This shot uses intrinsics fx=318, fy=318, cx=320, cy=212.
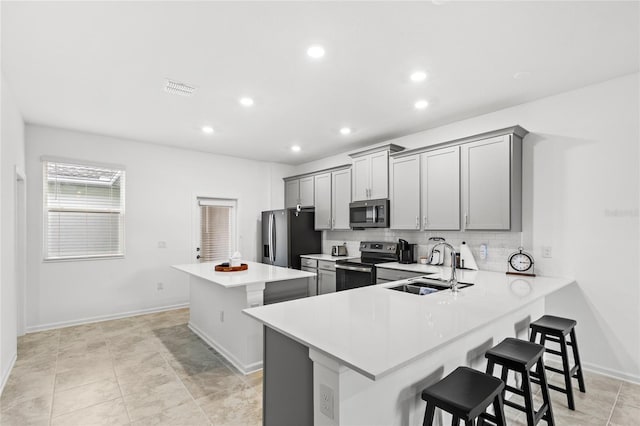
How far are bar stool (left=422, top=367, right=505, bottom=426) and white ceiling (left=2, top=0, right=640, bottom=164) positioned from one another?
2134 millimetres

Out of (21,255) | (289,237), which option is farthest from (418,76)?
(21,255)

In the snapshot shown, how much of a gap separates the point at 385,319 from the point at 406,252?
270 cm

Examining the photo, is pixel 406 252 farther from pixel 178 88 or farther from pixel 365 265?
pixel 178 88

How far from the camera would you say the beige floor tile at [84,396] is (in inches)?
96.1

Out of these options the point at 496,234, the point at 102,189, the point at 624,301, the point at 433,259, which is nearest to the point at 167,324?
the point at 102,189

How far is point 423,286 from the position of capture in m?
2.84

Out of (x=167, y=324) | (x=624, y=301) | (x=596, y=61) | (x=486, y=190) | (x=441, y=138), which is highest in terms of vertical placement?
(x=596, y=61)

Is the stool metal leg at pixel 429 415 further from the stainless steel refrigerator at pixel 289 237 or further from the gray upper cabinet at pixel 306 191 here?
the gray upper cabinet at pixel 306 191

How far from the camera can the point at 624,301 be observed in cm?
284

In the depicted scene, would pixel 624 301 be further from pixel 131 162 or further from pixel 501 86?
pixel 131 162

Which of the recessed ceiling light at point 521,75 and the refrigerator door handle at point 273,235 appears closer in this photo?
the recessed ceiling light at point 521,75

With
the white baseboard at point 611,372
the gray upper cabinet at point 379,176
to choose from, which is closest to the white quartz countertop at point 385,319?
the white baseboard at point 611,372

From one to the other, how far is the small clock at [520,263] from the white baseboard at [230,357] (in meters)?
2.81

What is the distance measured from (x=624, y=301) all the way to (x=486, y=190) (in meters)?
1.51
